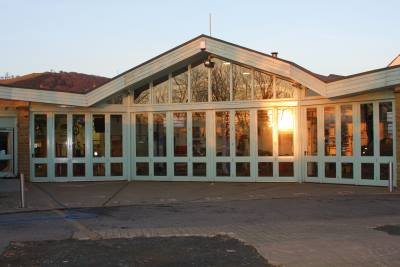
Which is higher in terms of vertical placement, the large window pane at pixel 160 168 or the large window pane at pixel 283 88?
the large window pane at pixel 283 88

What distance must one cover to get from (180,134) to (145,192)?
164 inches

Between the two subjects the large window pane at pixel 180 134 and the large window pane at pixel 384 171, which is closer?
the large window pane at pixel 384 171

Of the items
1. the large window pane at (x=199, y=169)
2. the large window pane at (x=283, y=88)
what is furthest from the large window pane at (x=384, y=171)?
the large window pane at (x=199, y=169)

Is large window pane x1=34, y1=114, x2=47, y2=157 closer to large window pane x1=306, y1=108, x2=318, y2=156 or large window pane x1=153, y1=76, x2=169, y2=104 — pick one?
large window pane x1=153, y1=76, x2=169, y2=104

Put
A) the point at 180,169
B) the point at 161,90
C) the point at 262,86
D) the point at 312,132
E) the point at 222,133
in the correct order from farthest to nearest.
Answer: the point at 161,90
the point at 180,169
the point at 222,133
the point at 262,86
the point at 312,132

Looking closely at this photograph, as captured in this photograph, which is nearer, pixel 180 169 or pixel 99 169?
pixel 180 169

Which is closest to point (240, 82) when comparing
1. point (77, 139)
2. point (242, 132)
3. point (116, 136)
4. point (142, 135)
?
point (242, 132)

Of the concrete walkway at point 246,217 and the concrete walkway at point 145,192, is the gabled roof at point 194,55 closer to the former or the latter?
the concrete walkway at point 145,192

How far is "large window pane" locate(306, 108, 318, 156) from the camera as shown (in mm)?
18969

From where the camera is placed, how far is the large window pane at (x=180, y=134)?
20.6m

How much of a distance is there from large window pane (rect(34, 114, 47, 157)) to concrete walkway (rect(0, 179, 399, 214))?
143 centimetres

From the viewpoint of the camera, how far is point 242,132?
65.6ft

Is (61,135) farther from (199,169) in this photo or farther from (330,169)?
(330,169)

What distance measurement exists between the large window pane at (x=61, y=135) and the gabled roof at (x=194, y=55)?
1120 mm
